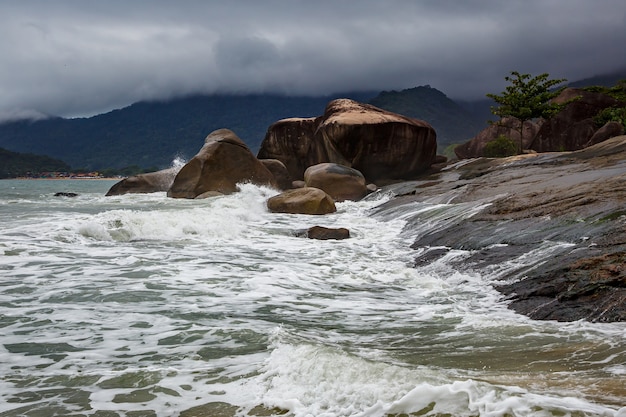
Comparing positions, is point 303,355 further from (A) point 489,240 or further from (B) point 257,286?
(A) point 489,240

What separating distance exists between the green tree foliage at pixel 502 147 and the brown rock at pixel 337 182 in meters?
18.3

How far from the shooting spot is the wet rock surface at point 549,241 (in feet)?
18.9

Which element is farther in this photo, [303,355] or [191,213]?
[191,213]

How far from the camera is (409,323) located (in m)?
5.74

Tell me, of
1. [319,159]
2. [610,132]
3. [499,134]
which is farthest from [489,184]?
[499,134]

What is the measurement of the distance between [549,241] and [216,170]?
18.5 metres

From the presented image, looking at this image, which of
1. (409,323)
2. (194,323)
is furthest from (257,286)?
(409,323)

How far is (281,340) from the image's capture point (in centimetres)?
487

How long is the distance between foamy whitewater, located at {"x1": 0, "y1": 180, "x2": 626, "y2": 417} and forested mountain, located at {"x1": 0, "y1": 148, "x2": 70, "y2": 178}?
528 ft

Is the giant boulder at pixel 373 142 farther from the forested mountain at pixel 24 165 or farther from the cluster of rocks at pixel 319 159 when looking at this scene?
the forested mountain at pixel 24 165

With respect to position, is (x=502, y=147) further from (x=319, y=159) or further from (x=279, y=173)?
(x=279, y=173)

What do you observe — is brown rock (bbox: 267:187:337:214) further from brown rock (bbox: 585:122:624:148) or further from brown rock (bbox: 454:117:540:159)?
brown rock (bbox: 454:117:540:159)

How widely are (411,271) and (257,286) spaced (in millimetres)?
2515

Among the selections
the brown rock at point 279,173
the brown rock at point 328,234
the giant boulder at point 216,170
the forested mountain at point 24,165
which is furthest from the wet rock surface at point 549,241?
the forested mountain at point 24,165
